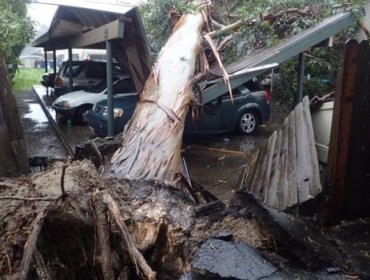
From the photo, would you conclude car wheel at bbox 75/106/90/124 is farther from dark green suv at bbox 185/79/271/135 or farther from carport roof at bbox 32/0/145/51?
dark green suv at bbox 185/79/271/135

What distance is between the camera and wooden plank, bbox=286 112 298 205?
12.7 feet

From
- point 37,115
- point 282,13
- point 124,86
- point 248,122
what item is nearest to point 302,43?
point 282,13

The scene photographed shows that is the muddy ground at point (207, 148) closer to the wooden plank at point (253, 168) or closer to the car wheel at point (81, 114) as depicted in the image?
the car wheel at point (81, 114)

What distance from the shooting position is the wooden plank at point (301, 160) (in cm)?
376

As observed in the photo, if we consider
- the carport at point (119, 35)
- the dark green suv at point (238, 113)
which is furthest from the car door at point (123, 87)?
the dark green suv at point (238, 113)

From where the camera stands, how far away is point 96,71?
47.0ft

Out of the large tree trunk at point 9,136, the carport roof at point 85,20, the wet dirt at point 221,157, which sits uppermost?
the carport roof at point 85,20

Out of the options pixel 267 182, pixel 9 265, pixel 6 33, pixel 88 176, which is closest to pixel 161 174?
pixel 88 176

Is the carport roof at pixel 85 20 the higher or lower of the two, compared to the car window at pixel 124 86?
higher

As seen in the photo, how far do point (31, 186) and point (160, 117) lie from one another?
213 cm

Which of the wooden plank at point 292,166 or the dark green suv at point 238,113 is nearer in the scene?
the wooden plank at point 292,166

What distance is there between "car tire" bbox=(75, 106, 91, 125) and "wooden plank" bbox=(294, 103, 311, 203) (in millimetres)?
8633

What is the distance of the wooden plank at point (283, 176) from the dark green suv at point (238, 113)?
16.4ft

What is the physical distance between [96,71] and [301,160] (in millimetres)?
11519
